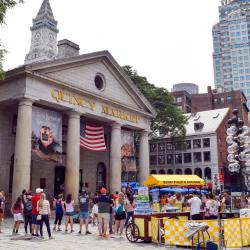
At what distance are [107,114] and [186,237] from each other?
787 inches

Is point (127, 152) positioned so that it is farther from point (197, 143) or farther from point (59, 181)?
point (197, 143)

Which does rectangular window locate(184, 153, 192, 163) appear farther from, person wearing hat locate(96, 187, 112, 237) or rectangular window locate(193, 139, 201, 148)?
person wearing hat locate(96, 187, 112, 237)

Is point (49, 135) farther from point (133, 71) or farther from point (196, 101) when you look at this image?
point (196, 101)

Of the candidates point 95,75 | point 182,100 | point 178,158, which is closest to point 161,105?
point 178,158

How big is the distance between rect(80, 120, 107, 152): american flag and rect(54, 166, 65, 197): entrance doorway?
4.14 meters

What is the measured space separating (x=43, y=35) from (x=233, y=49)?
83604 millimetres

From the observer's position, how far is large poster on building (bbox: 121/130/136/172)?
33000mm

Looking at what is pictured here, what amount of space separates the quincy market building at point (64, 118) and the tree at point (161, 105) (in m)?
11.9

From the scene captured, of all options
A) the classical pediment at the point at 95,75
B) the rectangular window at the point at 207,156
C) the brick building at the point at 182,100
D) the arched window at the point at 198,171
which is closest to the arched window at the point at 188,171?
the arched window at the point at 198,171

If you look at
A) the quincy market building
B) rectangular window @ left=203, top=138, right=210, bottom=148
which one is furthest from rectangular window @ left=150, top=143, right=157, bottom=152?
the quincy market building

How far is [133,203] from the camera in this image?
58.0ft

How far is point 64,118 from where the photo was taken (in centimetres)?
3123

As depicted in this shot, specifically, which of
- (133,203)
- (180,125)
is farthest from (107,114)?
(180,125)

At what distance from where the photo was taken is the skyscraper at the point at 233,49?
15288 centimetres
